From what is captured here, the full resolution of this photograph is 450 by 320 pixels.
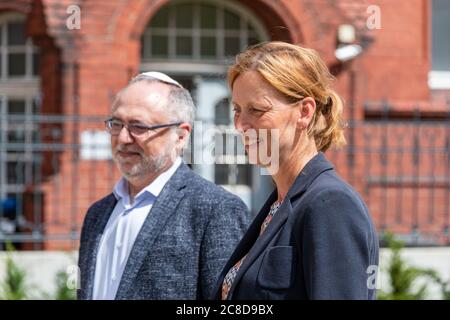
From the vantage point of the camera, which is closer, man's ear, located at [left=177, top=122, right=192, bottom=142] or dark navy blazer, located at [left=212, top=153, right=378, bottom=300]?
dark navy blazer, located at [left=212, top=153, right=378, bottom=300]

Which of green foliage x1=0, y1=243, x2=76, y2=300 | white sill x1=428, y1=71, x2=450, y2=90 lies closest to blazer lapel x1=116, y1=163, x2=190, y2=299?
green foliage x1=0, y1=243, x2=76, y2=300

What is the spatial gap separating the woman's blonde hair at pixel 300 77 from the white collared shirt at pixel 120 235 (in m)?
1.06

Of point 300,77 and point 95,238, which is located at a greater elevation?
point 300,77

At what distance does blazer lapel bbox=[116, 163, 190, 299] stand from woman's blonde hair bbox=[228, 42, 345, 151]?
0.96 meters

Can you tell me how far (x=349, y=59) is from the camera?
9.66 meters

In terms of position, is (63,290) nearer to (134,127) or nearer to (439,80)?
(134,127)

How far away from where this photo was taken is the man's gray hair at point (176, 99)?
132 inches

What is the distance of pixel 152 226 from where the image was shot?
3178mm

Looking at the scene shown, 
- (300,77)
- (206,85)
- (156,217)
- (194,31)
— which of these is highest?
(194,31)

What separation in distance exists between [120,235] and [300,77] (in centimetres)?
134

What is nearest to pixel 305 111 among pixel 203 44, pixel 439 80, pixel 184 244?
pixel 184 244

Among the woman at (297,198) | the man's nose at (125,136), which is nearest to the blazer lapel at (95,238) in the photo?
the man's nose at (125,136)

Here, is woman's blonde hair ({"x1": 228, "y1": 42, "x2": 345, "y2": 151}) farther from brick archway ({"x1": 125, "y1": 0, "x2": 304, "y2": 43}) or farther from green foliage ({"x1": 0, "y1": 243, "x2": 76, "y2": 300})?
brick archway ({"x1": 125, "y1": 0, "x2": 304, "y2": 43})

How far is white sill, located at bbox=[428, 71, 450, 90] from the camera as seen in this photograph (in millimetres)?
10734
